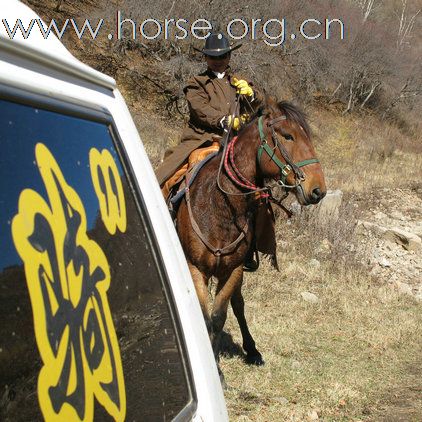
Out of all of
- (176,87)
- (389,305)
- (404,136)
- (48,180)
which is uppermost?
(176,87)

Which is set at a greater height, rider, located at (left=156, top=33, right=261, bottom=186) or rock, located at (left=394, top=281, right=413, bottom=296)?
rider, located at (left=156, top=33, right=261, bottom=186)

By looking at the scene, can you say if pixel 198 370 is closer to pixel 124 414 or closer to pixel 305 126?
pixel 124 414

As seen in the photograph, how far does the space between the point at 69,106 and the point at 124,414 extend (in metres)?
0.62

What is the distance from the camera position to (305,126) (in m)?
5.41

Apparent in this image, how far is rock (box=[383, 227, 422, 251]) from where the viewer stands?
1280cm

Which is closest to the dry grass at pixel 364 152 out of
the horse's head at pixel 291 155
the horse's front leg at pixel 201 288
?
the horse's head at pixel 291 155

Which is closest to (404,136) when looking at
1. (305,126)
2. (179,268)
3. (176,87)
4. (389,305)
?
(176,87)

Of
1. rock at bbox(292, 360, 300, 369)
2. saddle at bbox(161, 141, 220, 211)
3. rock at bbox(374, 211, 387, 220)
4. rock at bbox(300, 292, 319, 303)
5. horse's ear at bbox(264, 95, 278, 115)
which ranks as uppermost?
horse's ear at bbox(264, 95, 278, 115)

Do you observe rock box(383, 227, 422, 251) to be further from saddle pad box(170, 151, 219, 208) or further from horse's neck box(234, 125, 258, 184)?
horse's neck box(234, 125, 258, 184)

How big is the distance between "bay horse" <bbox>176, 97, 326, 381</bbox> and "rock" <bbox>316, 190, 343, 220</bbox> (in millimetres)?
6681

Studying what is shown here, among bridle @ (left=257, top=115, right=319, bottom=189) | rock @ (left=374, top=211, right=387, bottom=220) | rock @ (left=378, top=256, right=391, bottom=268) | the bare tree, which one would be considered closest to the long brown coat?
bridle @ (left=257, top=115, right=319, bottom=189)

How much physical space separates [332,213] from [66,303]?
11315 mm

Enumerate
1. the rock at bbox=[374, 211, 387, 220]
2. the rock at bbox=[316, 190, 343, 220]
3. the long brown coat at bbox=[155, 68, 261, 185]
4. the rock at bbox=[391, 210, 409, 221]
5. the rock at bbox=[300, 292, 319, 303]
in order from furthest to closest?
the rock at bbox=[391, 210, 409, 221], the rock at bbox=[374, 211, 387, 220], the rock at bbox=[316, 190, 343, 220], the rock at bbox=[300, 292, 319, 303], the long brown coat at bbox=[155, 68, 261, 185]

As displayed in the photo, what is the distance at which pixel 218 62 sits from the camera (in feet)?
20.3
